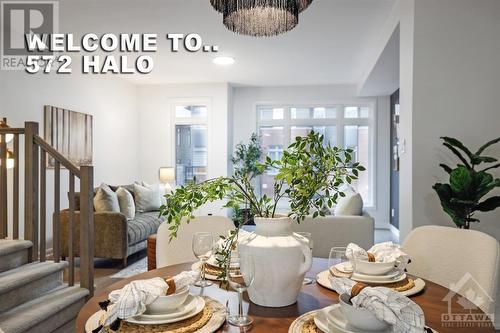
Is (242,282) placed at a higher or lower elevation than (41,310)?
higher

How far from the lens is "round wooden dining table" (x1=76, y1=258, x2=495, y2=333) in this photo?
100 cm

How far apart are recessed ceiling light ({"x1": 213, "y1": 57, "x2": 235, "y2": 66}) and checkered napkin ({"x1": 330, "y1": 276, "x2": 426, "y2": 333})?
16.2ft

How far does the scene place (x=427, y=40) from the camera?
285 cm

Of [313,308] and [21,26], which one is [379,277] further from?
[21,26]

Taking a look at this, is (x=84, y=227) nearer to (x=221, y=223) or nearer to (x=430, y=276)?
(x=221, y=223)

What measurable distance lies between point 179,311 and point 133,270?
138 inches

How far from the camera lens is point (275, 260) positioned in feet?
3.59

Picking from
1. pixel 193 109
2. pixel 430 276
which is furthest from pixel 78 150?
pixel 430 276

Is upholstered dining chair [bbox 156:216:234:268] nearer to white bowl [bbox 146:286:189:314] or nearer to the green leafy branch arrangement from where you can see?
the green leafy branch arrangement

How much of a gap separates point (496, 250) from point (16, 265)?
328 centimetres

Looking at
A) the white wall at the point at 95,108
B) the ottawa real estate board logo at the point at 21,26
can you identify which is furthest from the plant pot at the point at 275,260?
the white wall at the point at 95,108

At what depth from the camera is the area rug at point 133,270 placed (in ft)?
13.3

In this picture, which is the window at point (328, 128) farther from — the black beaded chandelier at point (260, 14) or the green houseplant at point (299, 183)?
the green houseplant at point (299, 183)

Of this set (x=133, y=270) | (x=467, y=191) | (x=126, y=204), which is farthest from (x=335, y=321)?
(x=126, y=204)
